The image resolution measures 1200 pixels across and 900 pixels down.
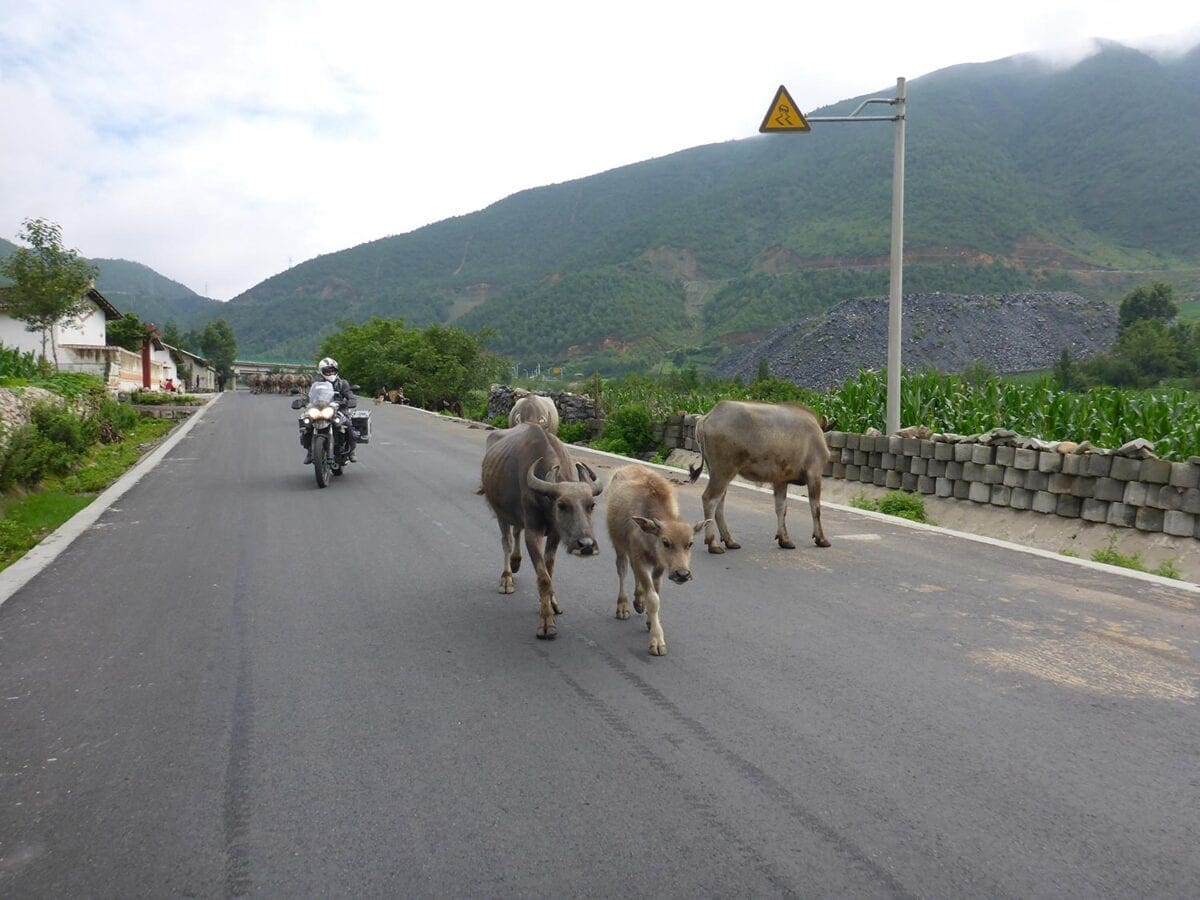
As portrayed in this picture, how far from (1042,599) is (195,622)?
6519 millimetres

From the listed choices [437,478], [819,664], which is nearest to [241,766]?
[819,664]

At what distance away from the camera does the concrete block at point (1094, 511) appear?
1022cm

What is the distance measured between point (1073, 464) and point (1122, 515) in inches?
32.4

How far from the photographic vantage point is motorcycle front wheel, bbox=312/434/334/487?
537 inches

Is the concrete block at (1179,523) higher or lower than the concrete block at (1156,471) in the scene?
lower

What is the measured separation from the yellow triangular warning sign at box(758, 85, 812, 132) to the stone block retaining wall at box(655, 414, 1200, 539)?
480cm

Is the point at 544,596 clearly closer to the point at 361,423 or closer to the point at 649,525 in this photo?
the point at 649,525

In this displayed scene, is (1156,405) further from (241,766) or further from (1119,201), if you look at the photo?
(1119,201)

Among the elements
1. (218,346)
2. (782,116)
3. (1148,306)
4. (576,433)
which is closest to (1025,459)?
(782,116)

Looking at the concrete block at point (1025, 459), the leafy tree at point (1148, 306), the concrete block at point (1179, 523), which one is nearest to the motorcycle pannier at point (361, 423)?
the concrete block at point (1025, 459)

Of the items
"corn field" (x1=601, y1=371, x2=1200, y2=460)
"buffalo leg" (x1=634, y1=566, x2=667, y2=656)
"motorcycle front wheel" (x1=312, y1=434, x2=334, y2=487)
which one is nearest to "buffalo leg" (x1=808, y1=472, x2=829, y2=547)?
"buffalo leg" (x1=634, y1=566, x2=667, y2=656)

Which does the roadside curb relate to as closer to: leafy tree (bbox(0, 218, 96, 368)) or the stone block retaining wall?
the stone block retaining wall

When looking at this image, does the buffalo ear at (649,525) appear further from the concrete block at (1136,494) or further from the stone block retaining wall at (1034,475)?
the concrete block at (1136,494)

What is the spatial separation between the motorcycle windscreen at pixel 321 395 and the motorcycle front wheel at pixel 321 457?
0.57 meters
